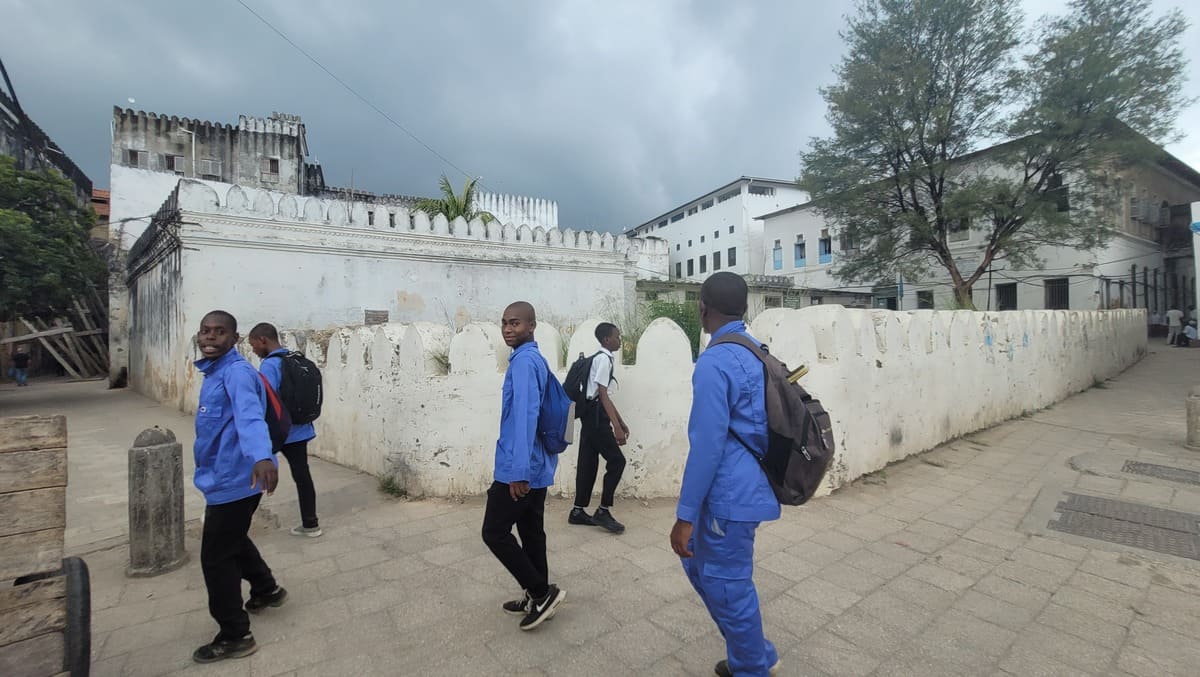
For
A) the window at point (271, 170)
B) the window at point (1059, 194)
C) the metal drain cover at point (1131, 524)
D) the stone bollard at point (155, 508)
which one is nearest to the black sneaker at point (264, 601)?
the stone bollard at point (155, 508)

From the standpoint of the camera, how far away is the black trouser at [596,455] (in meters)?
4.19

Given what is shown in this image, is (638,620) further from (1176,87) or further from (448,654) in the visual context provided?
(1176,87)

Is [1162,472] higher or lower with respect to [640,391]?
lower

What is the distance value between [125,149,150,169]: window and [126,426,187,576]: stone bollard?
2459 cm

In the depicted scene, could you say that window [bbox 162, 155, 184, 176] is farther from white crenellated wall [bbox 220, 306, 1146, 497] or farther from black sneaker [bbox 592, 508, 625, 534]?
black sneaker [bbox 592, 508, 625, 534]

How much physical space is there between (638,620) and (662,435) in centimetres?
209

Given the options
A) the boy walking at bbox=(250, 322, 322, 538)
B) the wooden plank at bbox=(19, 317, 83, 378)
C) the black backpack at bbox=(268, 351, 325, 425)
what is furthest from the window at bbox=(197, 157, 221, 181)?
the black backpack at bbox=(268, 351, 325, 425)

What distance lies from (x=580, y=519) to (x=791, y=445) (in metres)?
2.60

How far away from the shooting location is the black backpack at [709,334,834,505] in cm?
205

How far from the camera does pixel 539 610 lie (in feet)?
9.07

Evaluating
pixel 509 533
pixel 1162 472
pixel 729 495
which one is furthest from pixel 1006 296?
pixel 509 533

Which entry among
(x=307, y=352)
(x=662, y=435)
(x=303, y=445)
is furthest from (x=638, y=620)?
(x=307, y=352)

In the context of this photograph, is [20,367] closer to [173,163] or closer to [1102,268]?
[173,163]

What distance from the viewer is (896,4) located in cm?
1767
